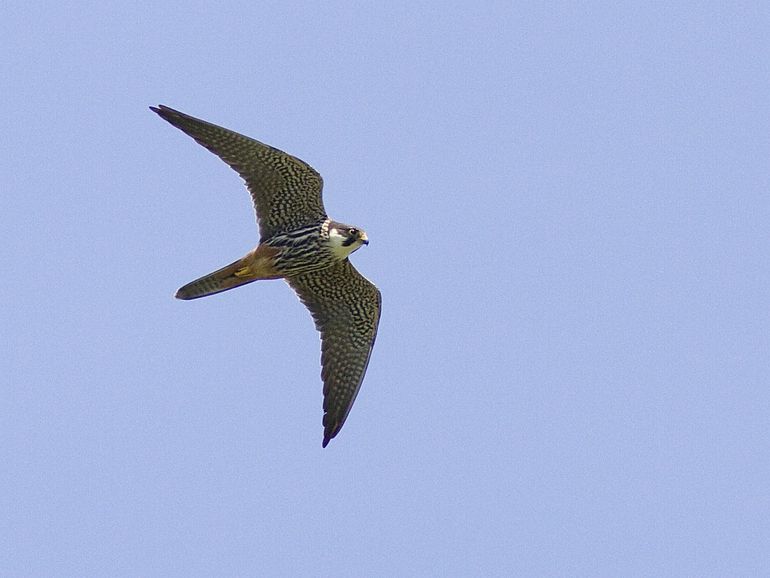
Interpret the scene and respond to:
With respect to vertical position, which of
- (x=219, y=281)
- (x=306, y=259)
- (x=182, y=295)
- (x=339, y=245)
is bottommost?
(x=182, y=295)

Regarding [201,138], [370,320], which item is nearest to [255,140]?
[201,138]

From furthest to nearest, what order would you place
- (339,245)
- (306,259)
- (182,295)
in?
1. (306,259)
2. (339,245)
3. (182,295)

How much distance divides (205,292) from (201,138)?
65.1 inches

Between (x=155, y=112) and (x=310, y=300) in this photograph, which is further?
(x=310, y=300)

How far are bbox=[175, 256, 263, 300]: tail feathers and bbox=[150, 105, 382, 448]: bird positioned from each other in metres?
0.01

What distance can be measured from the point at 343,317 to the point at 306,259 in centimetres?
109

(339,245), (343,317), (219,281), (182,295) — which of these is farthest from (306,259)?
Result: (182,295)

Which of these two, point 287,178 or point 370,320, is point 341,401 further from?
point 287,178

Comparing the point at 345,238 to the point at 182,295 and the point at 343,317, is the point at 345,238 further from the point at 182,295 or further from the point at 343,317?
the point at 182,295

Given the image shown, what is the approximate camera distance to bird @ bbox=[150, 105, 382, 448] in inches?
591

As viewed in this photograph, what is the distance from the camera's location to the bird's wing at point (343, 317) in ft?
52.3

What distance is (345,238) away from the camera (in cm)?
1516

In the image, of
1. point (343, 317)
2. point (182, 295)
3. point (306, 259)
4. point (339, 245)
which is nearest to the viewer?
point (182, 295)

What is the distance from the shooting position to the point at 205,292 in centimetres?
1522
